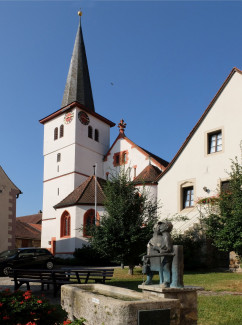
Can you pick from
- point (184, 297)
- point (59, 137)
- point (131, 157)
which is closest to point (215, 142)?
point (131, 157)

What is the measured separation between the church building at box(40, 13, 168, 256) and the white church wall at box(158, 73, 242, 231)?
21.4ft

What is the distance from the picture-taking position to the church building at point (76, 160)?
31.8 metres

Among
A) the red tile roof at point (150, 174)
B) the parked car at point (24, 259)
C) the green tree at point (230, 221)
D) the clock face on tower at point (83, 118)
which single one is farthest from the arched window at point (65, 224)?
the green tree at point (230, 221)

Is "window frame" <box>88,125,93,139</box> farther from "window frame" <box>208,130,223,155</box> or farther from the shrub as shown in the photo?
the shrub

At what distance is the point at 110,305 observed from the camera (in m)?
5.26

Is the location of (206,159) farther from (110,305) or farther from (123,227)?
(110,305)

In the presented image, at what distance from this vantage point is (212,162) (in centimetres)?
2286

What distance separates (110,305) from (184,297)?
5.63 feet

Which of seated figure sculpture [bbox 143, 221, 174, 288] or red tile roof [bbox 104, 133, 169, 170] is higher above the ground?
red tile roof [bbox 104, 133, 169, 170]

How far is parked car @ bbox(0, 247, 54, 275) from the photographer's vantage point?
1825 cm

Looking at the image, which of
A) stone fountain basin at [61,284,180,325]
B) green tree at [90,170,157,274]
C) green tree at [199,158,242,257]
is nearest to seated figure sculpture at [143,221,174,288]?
stone fountain basin at [61,284,180,325]

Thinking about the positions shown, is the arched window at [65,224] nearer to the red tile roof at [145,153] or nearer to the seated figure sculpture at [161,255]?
the red tile roof at [145,153]

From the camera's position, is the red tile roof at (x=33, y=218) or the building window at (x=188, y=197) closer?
the building window at (x=188, y=197)

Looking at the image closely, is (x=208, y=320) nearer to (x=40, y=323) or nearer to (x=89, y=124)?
(x=40, y=323)
